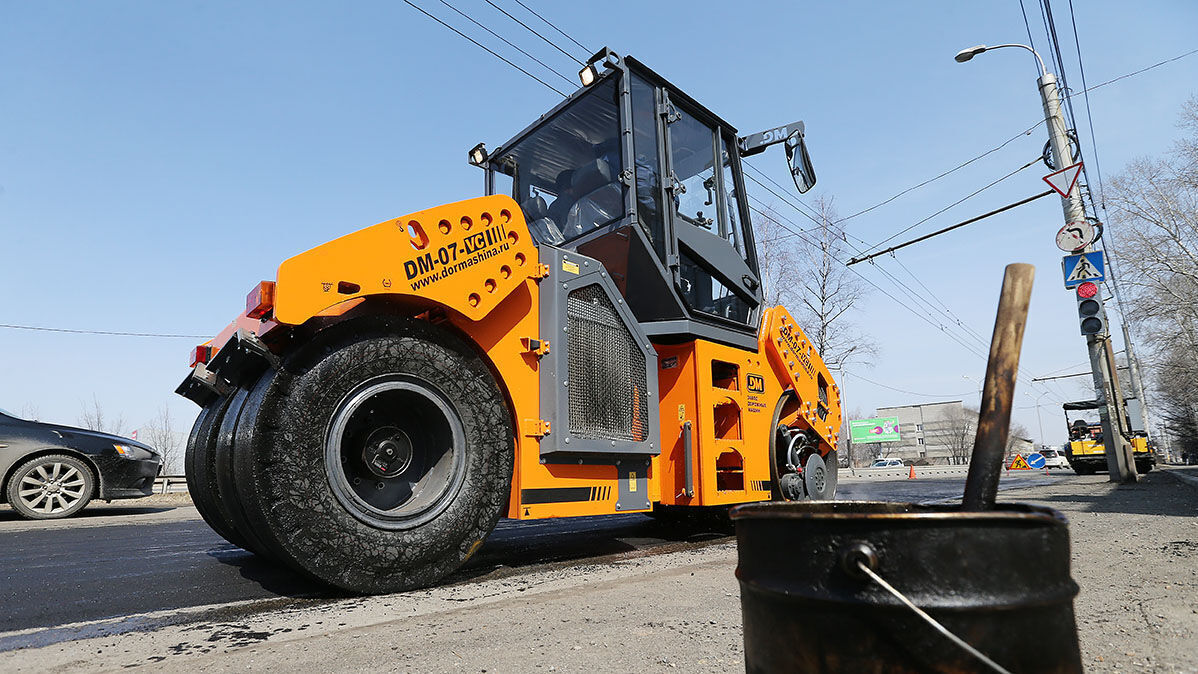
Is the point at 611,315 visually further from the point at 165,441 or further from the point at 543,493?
the point at 165,441

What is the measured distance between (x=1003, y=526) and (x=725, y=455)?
440 centimetres

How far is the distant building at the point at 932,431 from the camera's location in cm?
8319

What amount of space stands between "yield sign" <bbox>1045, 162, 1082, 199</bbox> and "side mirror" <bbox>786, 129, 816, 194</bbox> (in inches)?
220

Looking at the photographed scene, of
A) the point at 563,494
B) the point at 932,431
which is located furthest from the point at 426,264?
the point at 932,431

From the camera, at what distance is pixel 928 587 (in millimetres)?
1115

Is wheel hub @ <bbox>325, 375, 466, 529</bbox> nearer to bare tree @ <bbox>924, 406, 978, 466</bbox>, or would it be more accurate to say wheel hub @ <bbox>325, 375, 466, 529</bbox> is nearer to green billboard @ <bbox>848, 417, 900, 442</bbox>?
green billboard @ <bbox>848, 417, 900, 442</bbox>

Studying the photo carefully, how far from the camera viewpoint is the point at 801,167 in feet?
20.0

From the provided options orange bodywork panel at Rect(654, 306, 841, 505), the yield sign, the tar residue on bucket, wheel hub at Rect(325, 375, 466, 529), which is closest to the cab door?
orange bodywork panel at Rect(654, 306, 841, 505)

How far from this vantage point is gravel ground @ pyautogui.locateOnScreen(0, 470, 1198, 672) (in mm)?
2123

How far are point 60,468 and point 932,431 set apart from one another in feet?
310

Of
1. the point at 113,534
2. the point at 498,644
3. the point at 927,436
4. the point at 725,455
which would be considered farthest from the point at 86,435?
the point at 927,436

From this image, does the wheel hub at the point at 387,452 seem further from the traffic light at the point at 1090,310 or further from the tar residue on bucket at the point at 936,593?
the traffic light at the point at 1090,310

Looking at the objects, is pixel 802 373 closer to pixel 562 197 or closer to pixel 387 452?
pixel 562 197

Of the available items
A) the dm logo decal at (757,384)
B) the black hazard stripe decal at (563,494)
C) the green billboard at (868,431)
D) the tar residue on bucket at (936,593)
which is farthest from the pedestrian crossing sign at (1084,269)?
the green billboard at (868,431)
